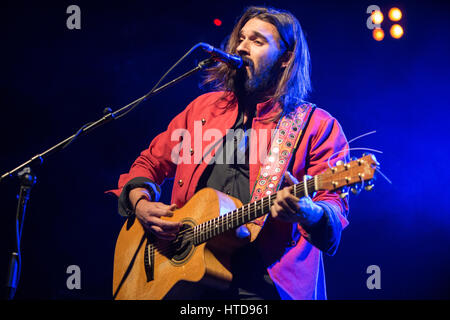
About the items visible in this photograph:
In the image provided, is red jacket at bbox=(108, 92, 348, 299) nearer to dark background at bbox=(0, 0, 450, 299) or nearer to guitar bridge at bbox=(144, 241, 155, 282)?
guitar bridge at bbox=(144, 241, 155, 282)

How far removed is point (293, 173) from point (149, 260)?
3.58 ft

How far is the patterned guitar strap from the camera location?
248 cm

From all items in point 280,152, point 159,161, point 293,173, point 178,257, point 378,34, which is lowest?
point 178,257

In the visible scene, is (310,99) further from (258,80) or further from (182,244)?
(182,244)

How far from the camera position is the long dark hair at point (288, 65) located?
3000 millimetres

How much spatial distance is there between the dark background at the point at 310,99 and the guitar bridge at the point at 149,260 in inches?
62.8

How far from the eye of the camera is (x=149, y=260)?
2.67 m

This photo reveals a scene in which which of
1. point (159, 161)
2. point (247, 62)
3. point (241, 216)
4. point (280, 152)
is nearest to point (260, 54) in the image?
point (247, 62)

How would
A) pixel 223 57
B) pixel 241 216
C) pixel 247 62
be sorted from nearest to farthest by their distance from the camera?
pixel 241 216, pixel 223 57, pixel 247 62

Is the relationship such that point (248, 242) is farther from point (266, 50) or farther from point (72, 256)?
point (72, 256)

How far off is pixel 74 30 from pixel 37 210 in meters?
1.98

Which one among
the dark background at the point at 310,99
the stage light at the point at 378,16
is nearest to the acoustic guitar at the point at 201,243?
the dark background at the point at 310,99

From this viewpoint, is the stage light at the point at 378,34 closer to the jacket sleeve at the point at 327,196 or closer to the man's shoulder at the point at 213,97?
the man's shoulder at the point at 213,97
